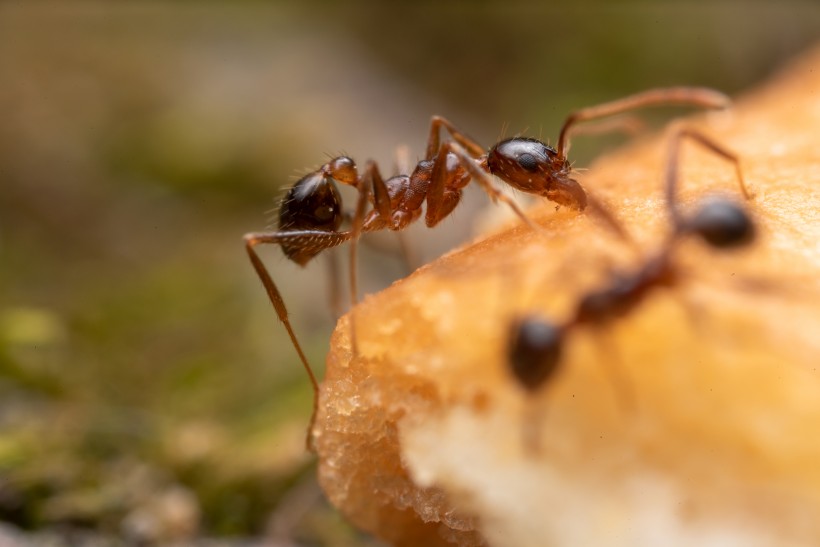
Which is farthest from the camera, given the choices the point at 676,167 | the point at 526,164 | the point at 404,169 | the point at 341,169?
the point at 404,169

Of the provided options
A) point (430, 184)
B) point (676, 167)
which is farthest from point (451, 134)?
point (676, 167)

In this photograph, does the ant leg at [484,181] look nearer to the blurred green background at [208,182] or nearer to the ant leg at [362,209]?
the ant leg at [362,209]

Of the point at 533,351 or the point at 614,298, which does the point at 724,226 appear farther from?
the point at 533,351

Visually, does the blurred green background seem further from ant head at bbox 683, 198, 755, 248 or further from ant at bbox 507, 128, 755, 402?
ant head at bbox 683, 198, 755, 248

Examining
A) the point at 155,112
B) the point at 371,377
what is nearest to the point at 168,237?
the point at 155,112

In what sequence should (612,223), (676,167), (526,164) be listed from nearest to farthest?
(612,223) < (676,167) < (526,164)

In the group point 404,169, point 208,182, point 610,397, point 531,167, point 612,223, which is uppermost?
point 208,182
